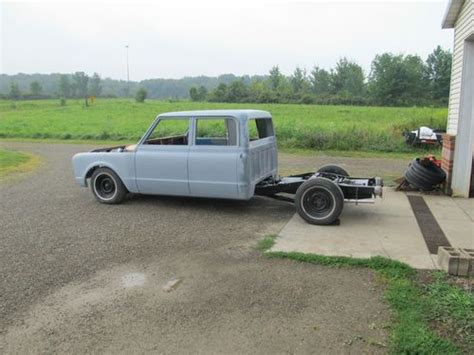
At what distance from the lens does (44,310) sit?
388cm

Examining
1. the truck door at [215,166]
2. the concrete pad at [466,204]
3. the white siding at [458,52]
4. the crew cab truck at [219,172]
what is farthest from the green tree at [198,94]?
the truck door at [215,166]

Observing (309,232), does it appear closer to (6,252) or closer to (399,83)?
(6,252)

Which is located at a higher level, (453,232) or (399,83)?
(399,83)

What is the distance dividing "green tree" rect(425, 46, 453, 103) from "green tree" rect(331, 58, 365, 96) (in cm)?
1388

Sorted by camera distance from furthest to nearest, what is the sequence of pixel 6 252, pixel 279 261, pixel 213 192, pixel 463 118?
pixel 463 118, pixel 213 192, pixel 6 252, pixel 279 261

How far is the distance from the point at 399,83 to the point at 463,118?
72120 mm

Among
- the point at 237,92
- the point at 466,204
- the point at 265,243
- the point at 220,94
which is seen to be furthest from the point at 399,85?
the point at 265,243

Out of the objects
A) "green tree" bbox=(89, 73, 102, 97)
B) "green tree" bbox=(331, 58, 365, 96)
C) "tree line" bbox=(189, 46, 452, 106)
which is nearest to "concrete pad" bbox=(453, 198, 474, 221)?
"tree line" bbox=(189, 46, 452, 106)

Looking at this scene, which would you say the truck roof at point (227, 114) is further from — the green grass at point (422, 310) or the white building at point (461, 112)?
the white building at point (461, 112)

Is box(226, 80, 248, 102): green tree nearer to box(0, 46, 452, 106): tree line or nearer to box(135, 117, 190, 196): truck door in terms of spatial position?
box(0, 46, 452, 106): tree line

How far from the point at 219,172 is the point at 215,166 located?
118 mm

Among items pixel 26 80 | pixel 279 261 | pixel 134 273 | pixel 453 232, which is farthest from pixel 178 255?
pixel 26 80

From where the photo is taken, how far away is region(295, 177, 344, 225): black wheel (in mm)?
6227

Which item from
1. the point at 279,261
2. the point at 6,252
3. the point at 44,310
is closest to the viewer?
the point at 44,310
